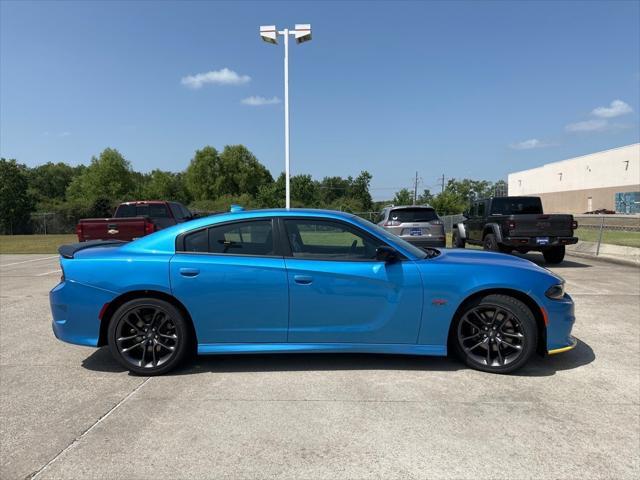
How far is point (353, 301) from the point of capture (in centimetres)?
379

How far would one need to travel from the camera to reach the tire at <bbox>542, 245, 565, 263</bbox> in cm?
1141

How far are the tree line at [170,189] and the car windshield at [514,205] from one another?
Answer: 31.6 m

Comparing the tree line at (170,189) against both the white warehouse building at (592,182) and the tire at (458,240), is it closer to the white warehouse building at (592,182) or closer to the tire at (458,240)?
the white warehouse building at (592,182)

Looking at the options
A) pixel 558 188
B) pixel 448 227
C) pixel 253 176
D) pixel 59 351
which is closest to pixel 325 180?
pixel 253 176

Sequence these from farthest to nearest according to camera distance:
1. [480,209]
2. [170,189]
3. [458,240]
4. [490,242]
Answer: [170,189], [458,240], [480,209], [490,242]

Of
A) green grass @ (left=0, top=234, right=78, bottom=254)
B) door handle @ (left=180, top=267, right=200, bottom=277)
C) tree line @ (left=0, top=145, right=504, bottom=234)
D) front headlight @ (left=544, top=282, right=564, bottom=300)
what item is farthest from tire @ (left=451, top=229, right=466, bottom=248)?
tree line @ (left=0, top=145, right=504, bottom=234)

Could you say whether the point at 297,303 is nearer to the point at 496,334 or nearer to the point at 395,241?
the point at 395,241

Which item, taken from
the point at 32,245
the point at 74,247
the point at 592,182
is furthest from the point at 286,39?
the point at 592,182

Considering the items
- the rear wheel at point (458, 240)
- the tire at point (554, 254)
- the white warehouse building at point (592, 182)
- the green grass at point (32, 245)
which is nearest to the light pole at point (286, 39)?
the rear wheel at point (458, 240)

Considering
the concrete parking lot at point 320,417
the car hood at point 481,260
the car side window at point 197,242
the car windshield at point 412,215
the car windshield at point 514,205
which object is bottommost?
the concrete parking lot at point 320,417

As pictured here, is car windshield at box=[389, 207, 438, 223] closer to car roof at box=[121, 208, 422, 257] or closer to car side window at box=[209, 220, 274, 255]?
car roof at box=[121, 208, 422, 257]

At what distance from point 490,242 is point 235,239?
29.8 feet

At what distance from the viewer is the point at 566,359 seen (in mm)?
4270

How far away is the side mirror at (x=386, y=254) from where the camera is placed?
3803mm
